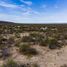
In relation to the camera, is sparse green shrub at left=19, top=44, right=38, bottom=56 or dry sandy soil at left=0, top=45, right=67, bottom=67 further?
sparse green shrub at left=19, top=44, right=38, bottom=56

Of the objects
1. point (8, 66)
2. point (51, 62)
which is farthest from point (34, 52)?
point (8, 66)

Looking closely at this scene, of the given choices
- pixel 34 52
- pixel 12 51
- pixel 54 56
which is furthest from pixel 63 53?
pixel 12 51

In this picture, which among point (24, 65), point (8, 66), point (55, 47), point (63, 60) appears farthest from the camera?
point (55, 47)

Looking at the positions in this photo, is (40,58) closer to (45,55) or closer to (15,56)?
(45,55)

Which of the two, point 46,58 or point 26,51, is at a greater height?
point 26,51

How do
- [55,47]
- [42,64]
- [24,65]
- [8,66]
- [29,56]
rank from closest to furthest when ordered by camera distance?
[8,66] < [24,65] < [42,64] < [29,56] < [55,47]

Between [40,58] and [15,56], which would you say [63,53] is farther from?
[15,56]

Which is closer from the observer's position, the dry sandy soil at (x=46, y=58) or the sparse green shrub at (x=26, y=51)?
the dry sandy soil at (x=46, y=58)

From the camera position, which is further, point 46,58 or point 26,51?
point 26,51

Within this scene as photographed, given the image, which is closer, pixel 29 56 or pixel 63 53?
pixel 29 56

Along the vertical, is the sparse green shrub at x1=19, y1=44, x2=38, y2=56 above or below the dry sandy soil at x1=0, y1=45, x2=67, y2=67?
above

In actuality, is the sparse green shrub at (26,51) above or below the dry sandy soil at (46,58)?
above

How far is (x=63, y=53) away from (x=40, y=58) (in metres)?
2.19

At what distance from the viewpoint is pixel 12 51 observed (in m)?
11.4
